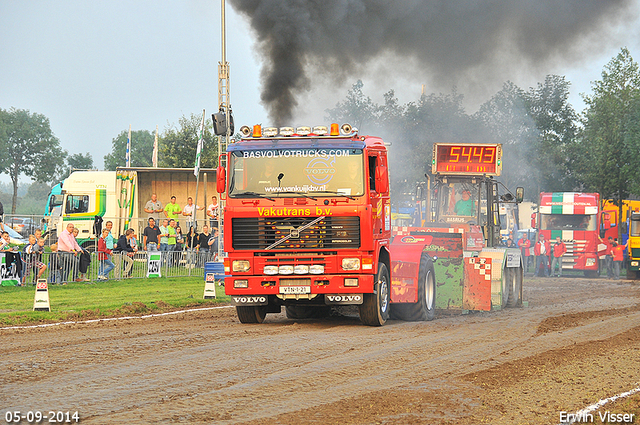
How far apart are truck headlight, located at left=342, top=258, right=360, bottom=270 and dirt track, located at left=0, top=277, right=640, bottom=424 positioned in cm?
108

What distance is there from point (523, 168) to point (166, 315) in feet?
115

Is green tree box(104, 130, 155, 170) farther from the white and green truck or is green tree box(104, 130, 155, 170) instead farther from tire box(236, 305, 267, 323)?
tire box(236, 305, 267, 323)

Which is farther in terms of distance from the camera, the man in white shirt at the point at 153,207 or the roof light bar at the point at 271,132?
the man in white shirt at the point at 153,207

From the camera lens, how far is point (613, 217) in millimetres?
38625

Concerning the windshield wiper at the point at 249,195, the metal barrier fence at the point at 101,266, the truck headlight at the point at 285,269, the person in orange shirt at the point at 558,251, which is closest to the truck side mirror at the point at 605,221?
the person in orange shirt at the point at 558,251

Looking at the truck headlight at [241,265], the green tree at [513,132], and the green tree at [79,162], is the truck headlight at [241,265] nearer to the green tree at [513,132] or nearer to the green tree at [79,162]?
the green tree at [513,132]

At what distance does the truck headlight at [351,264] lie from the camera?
13.0 metres

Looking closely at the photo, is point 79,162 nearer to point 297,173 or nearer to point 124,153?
point 124,153

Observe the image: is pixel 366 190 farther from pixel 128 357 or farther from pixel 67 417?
pixel 67 417

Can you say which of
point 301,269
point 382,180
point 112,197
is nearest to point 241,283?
point 301,269

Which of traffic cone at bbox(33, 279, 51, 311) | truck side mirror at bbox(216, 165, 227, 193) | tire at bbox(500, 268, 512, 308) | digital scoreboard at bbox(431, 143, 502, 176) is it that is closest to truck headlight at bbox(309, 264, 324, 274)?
truck side mirror at bbox(216, 165, 227, 193)

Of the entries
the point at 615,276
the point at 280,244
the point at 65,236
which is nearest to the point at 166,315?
the point at 280,244

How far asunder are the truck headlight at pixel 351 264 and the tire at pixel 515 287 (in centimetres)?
662

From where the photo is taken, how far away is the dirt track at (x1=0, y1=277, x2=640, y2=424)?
7.05 meters
